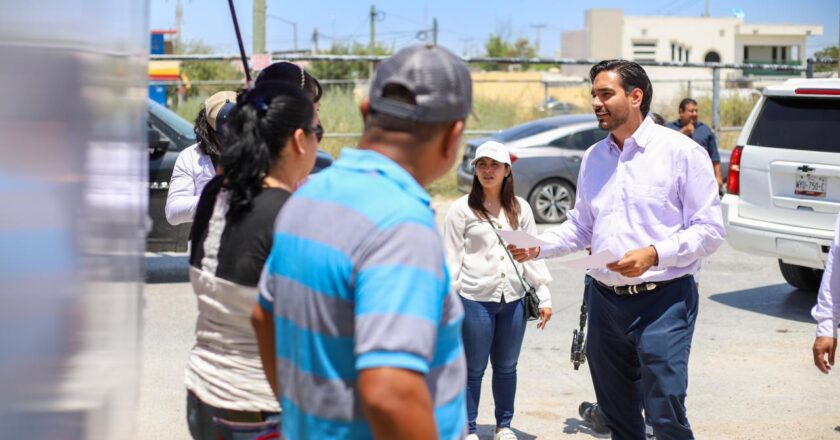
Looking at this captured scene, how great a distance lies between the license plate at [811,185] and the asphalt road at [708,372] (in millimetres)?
1074

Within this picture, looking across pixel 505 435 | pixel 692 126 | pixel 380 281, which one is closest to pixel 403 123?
pixel 380 281

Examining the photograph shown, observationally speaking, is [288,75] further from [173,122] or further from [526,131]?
[526,131]

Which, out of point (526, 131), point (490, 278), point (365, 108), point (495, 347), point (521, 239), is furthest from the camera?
point (526, 131)

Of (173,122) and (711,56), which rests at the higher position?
Answer: (711,56)

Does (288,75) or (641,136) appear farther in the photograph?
(641,136)

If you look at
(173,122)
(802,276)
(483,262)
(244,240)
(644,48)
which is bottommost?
(802,276)

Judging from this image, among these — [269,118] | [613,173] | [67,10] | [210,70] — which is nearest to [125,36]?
[269,118]

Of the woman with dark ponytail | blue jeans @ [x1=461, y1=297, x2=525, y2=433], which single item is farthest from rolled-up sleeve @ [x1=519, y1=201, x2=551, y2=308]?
the woman with dark ponytail

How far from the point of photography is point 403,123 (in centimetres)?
209

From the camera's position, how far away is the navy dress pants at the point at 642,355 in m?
4.32

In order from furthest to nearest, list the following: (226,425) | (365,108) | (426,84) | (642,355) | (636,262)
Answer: (642,355), (636,262), (226,425), (365,108), (426,84)

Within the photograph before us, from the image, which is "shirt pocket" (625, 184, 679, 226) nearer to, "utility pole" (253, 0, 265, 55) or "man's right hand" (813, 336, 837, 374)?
"man's right hand" (813, 336, 837, 374)

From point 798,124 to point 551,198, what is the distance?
20.5 ft

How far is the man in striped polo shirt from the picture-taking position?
1898 millimetres
